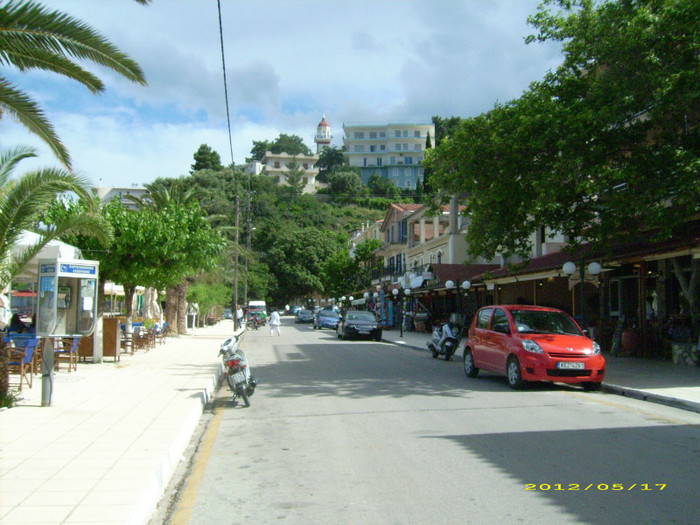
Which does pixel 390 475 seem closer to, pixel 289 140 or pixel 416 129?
pixel 416 129

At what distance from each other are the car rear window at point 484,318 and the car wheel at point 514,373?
1.58 metres

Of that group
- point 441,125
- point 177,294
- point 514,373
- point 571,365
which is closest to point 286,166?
point 441,125

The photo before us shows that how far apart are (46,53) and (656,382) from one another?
1248 cm

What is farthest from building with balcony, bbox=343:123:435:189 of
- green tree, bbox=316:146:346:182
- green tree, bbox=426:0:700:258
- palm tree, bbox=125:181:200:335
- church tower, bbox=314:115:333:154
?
green tree, bbox=426:0:700:258

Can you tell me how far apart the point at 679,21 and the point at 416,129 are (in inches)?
4923

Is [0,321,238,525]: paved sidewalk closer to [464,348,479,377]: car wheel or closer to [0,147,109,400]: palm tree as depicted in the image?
[0,147,109,400]: palm tree

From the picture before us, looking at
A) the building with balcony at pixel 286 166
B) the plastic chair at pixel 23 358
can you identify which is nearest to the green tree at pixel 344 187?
the building with balcony at pixel 286 166

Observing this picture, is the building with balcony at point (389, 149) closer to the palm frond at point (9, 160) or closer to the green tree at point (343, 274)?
the green tree at point (343, 274)

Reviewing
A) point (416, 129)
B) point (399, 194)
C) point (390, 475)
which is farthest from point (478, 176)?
point (416, 129)

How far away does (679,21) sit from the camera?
13.6 metres

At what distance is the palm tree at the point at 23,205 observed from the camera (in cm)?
1016

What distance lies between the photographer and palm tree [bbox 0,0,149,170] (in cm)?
861

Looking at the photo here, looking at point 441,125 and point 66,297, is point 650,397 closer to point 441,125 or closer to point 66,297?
point 66,297

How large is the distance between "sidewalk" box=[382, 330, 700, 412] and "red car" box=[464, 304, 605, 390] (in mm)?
668
